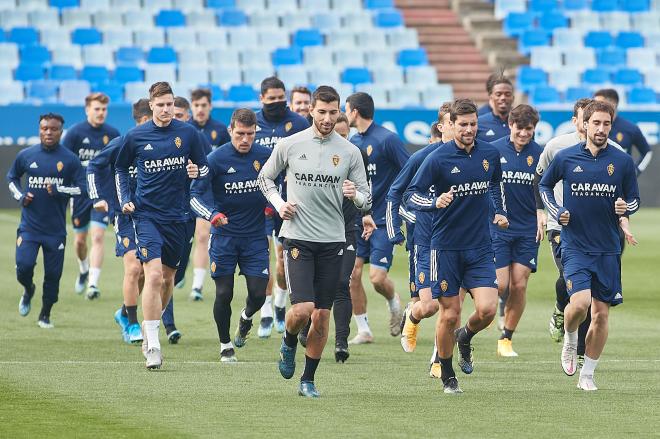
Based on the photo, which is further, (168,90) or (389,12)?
(389,12)

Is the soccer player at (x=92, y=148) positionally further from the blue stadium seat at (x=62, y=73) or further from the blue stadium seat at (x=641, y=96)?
the blue stadium seat at (x=641, y=96)

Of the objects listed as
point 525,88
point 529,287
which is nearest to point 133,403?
point 529,287

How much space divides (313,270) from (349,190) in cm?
62

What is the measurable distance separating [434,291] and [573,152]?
1.44 meters

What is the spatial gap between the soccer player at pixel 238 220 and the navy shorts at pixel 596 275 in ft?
9.68

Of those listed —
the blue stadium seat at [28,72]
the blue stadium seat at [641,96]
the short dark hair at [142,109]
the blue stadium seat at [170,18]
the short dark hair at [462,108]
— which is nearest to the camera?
the short dark hair at [462,108]

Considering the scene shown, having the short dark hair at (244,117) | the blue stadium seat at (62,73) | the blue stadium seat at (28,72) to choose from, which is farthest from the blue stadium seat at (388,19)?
the short dark hair at (244,117)

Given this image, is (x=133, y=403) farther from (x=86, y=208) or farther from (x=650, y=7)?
(x=650, y=7)

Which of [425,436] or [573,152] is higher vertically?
[573,152]

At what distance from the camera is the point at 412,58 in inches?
1289

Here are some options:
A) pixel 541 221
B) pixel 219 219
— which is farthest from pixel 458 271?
pixel 219 219

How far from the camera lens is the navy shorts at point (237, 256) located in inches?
471

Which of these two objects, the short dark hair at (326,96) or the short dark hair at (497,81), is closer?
the short dark hair at (326,96)

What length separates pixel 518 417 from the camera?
29.2ft
